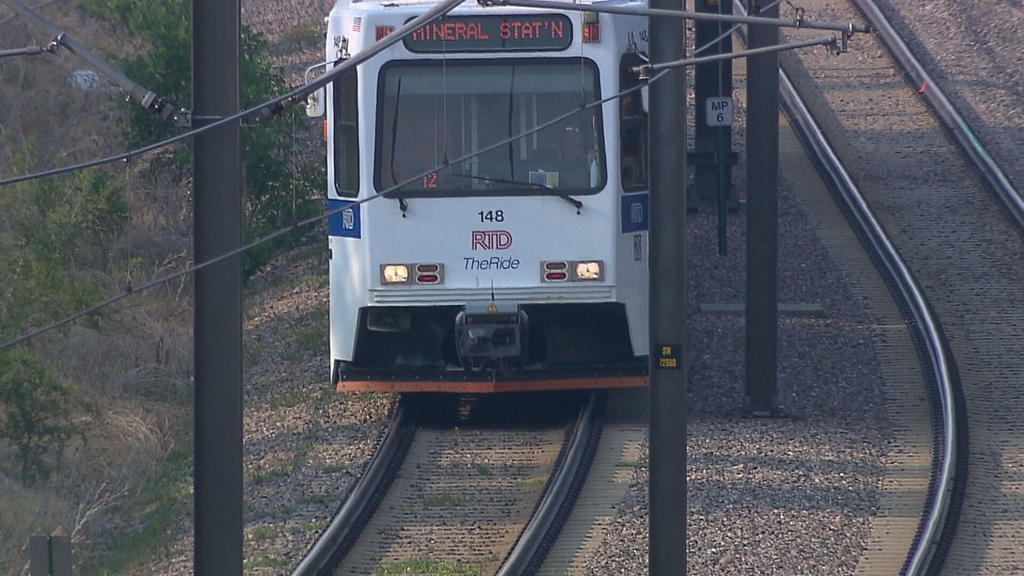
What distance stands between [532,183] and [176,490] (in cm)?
388

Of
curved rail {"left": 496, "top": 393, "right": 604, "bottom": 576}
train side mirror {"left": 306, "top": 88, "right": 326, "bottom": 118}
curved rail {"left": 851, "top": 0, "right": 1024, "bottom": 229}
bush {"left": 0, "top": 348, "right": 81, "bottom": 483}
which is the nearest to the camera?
curved rail {"left": 496, "top": 393, "right": 604, "bottom": 576}

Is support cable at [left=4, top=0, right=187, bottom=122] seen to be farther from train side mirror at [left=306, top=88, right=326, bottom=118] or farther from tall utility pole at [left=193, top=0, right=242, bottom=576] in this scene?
train side mirror at [left=306, top=88, right=326, bottom=118]

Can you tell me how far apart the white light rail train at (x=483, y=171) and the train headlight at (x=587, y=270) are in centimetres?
1

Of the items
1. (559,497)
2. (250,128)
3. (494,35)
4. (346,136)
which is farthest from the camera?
(250,128)

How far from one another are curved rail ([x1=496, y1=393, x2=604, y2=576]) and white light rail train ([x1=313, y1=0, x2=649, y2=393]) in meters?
0.68

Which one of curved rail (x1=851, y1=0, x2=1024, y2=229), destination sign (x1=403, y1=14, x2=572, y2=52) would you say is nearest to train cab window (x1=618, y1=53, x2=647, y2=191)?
destination sign (x1=403, y1=14, x2=572, y2=52)

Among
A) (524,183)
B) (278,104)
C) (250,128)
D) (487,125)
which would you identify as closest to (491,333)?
(524,183)

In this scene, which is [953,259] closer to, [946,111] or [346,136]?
[946,111]

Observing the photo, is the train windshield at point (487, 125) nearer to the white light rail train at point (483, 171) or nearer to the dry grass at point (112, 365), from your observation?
the white light rail train at point (483, 171)

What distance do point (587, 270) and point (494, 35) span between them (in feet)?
6.90

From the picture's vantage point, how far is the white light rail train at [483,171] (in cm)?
1191

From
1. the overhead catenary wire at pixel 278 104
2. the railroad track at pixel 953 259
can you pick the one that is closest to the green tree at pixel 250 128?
the railroad track at pixel 953 259

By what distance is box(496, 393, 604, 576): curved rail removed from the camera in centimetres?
952

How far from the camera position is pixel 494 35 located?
11.9 meters
